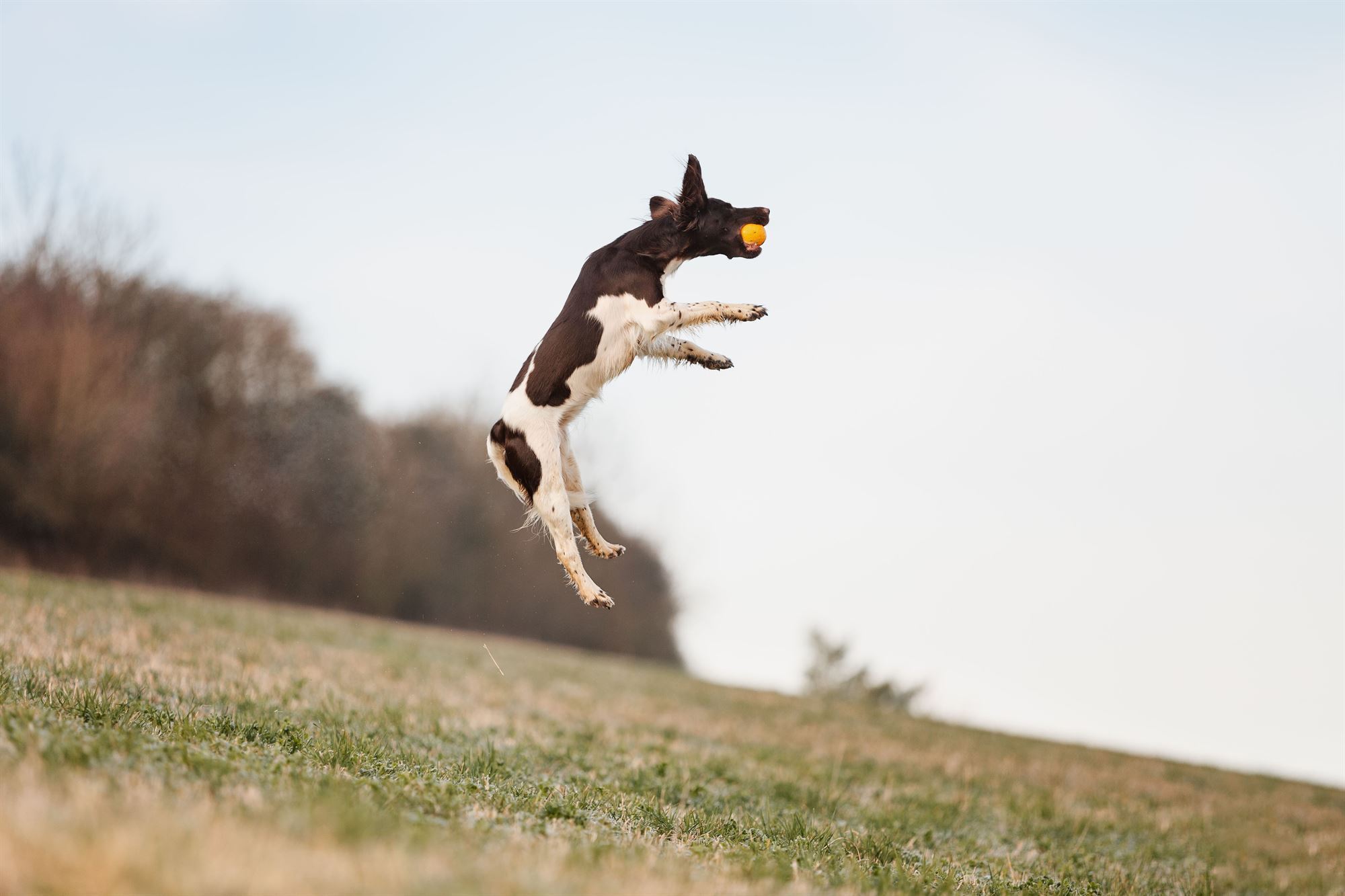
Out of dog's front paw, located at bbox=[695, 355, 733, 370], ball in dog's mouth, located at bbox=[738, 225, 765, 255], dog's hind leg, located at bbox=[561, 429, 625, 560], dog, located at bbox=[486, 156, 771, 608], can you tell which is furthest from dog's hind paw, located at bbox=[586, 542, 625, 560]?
ball in dog's mouth, located at bbox=[738, 225, 765, 255]

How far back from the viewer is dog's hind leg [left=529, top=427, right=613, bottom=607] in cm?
588

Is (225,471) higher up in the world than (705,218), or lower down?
lower down

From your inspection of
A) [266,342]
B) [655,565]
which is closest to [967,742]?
[266,342]

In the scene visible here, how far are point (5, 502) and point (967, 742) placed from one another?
1823cm

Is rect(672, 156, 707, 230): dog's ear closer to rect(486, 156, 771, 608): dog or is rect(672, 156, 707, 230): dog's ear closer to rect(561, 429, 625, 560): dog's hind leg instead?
rect(486, 156, 771, 608): dog

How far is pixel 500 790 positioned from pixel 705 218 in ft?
10.7

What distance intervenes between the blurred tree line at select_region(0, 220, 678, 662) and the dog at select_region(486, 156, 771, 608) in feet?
53.7

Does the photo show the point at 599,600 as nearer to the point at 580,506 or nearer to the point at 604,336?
the point at 580,506

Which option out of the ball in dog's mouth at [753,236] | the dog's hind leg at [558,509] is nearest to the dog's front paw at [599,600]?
the dog's hind leg at [558,509]

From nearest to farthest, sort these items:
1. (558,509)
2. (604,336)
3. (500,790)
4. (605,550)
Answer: (500,790)
(604,336)
(558,509)
(605,550)

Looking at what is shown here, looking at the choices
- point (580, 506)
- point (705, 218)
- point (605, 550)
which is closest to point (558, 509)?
point (580, 506)

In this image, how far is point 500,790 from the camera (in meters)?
5.40

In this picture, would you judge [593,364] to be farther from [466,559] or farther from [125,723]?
[466,559]

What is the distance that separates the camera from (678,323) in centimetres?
579
